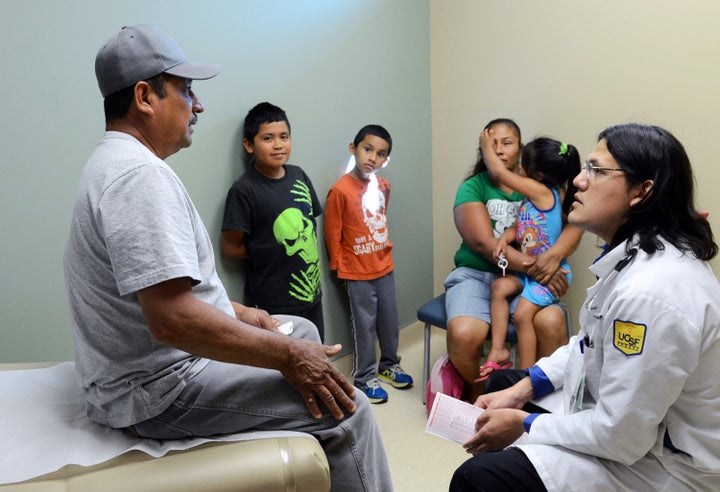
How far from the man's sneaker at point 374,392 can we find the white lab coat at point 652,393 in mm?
1565

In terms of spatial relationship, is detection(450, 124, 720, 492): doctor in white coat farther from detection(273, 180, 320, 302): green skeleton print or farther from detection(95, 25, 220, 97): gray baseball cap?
detection(273, 180, 320, 302): green skeleton print

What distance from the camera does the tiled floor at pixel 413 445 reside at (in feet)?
7.11

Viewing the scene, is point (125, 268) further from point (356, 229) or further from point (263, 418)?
point (356, 229)

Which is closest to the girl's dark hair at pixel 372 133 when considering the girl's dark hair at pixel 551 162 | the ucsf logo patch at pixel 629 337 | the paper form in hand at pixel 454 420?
the girl's dark hair at pixel 551 162

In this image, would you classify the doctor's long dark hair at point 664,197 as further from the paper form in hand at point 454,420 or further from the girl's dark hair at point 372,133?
the girl's dark hair at point 372,133

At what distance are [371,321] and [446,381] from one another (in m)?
0.50

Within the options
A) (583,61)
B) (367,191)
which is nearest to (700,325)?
(367,191)

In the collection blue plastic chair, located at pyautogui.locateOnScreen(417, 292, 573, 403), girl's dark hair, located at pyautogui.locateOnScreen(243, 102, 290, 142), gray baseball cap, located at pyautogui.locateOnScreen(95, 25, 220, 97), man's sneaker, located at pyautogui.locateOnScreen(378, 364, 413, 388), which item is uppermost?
Result: gray baseball cap, located at pyautogui.locateOnScreen(95, 25, 220, 97)

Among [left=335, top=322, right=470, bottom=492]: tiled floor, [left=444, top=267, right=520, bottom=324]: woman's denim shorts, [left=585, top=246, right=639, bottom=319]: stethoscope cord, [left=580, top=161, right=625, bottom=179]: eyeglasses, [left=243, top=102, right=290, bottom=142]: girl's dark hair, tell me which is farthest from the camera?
[left=444, top=267, right=520, bottom=324]: woman's denim shorts

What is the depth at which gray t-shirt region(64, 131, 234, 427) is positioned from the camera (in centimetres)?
110

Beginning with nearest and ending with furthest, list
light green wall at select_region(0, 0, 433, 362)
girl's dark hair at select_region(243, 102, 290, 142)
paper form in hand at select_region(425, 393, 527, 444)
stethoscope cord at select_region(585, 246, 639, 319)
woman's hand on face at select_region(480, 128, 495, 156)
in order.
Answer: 1. stethoscope cord at select_region(585, 246, 639, 319)
2. paper form in hand at select_region(425, 393, 527, 444)
3. light green wall at select_region(0, 0, 433, 362)
4. girl's dark hair at select_region(243, 102, 290, 142)
5. woman's hand on face at select_region(480, 128, 495, 156)

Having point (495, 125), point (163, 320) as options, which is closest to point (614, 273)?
point (163, 320)

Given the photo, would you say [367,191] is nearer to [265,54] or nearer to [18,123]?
[265,54]

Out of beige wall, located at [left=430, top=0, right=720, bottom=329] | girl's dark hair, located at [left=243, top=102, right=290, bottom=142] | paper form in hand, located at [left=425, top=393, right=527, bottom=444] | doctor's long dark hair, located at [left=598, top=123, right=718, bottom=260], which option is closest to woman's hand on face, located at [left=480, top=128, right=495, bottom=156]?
Answer: beige wall, located at [left=430, top=0, right=720, bottom=329]
